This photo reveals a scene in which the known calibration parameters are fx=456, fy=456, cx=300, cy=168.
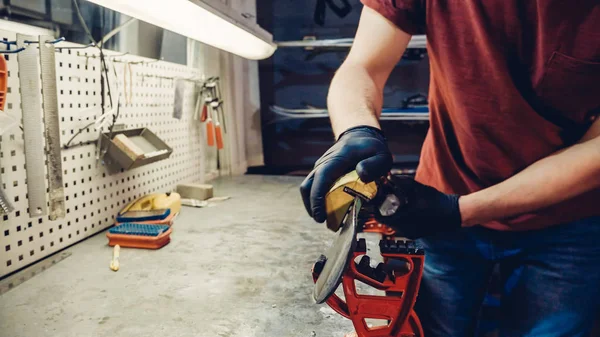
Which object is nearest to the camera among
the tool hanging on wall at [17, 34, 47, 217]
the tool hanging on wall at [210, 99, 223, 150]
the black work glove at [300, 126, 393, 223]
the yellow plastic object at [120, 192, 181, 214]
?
the black work glove at [300, 126, 393, 223]

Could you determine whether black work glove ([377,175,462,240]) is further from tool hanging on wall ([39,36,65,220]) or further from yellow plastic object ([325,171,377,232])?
tool hanging on wall ([39,36,65,220])

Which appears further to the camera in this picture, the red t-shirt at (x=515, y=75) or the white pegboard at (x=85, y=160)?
the white pegboard at (x=85, y=160)

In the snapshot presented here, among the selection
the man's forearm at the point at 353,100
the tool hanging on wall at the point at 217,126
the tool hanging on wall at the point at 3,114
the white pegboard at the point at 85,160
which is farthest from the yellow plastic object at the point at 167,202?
the man's forearm at the point at 353,100

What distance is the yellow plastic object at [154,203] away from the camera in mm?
1719

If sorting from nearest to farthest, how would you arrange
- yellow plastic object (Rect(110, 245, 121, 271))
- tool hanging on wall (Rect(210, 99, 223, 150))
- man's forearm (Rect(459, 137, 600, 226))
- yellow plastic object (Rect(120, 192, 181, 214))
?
1. man's forearm (Rect(459, 137, 600, 226))
2. yellow plastic object (Rect(110, 245, 121, 271))
3. yellow plastic object (Rect(120, 192, 181, 214))
4. tool hanging on wall (Rect(210, 99, 223, 150))

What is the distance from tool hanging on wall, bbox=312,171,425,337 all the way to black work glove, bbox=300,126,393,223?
0.04 feet

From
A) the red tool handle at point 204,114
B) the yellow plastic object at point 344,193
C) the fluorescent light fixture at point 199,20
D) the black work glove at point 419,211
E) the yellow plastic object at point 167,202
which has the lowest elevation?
the yellow plastic object at point 167,202

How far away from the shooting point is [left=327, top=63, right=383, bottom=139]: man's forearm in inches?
33.7

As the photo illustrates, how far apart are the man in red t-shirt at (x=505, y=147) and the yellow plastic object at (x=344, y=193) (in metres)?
0.10

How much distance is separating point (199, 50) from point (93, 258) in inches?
57.1

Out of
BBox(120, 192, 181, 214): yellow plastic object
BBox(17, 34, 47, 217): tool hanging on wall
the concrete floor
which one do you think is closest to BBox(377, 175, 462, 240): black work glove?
the concrete floor

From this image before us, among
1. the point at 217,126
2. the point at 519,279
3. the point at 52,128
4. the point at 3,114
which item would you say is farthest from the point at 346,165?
the point at 217,126

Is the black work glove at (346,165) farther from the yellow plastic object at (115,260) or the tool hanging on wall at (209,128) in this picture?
the tool hanging on wall at (209,128)

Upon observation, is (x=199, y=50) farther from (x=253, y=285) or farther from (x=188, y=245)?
(x=253, y=285)
